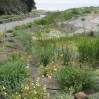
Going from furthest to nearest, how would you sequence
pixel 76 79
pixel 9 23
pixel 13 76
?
pixel 9 23 → pixel 76 79 → pixel 13 76

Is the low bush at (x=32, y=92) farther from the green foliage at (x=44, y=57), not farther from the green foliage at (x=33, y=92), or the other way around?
the green foliage at (x=44, y=57)

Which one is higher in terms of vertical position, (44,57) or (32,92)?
(32,92)

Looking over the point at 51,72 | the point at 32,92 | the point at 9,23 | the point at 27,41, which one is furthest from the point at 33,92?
the point at 9,23

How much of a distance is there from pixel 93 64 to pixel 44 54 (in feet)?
4.92

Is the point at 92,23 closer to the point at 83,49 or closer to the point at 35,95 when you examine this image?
the point at 83,49

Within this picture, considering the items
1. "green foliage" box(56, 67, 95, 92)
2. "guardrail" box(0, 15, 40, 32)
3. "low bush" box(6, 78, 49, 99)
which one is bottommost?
"guardrail" box(0, 15, 40, 32)

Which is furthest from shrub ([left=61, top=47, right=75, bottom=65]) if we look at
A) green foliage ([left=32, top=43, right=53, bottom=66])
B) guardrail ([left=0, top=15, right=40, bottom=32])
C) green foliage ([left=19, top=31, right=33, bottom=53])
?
guardrail ([left=0, top=15, right=40, bottom=32])

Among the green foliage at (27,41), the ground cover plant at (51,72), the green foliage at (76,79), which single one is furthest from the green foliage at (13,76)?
the green foliage at (27,41)

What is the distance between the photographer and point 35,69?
27.9 ft

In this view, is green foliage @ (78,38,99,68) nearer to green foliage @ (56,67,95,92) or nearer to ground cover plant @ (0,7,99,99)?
ground cover plant @ (0,7,99,99)

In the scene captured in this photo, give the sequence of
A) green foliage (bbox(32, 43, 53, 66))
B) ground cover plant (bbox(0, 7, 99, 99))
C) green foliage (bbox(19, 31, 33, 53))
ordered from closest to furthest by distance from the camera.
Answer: ground cover plant (bbox(0, 7, 99, 99)) → green foliage (bbox(32, 43, 53, 66)) → green foliage (bbox(19, 31, 33, 53))

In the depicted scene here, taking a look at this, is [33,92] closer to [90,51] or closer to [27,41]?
[90,51]

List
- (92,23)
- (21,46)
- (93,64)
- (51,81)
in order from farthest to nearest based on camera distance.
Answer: (92,23)
(21,46)
(93,64)
(51,81)

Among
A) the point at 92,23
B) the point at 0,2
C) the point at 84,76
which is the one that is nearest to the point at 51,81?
the point at 84,76
